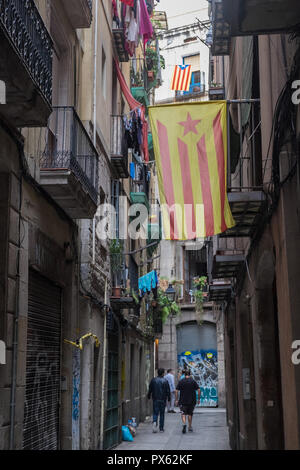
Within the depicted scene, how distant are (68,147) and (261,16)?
4.70 metres

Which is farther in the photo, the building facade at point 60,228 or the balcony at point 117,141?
the balcony at point 117,141

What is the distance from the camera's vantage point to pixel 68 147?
9766 millimetres

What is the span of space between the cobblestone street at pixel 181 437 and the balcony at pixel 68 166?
691 centimetres

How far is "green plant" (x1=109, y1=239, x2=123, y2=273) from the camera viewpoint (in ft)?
51.3

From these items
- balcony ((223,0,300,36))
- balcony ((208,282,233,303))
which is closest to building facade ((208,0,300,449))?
balcony ((223,0,300,36))

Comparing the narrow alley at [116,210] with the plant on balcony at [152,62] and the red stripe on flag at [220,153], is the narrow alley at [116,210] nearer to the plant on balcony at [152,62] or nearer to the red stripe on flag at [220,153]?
the red stripe on flag at [220,153]

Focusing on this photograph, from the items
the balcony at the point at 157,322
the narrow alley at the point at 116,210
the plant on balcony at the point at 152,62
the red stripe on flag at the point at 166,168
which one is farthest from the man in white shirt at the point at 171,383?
the red stripe on flag at the point at 166,168

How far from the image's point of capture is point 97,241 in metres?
13.7

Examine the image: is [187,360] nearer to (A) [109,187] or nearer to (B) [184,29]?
(A) [109,187]

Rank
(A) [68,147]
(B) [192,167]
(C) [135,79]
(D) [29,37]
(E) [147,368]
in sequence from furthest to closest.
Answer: (E) [147,368] → (C) [135,79] → (A) [68,147] → (B) [192,167] → (D) [29,37]

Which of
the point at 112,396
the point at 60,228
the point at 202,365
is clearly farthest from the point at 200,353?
the point at 60,228

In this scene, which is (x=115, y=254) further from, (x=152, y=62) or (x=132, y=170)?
(x=152, y=62)

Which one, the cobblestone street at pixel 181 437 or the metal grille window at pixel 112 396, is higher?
the metal grille window at pixel 112 396

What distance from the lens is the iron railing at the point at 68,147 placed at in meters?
9.48
